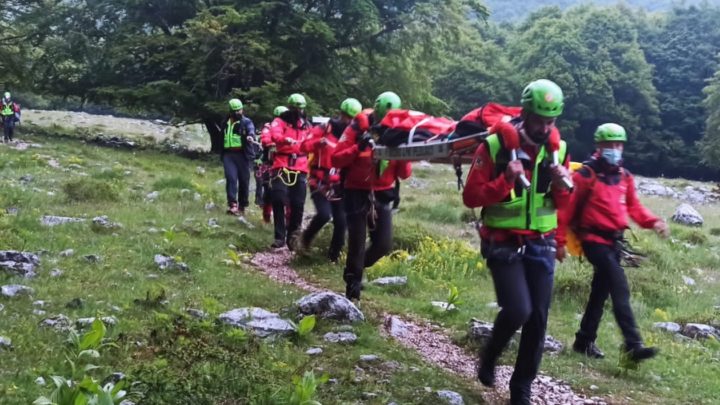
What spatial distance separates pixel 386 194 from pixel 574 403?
3.21m

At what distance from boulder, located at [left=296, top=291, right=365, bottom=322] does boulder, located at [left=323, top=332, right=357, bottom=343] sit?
1.50ft

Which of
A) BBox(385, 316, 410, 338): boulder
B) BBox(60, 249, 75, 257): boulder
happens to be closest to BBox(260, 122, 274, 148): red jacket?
BBox(60, 249, 75, 257): boulder

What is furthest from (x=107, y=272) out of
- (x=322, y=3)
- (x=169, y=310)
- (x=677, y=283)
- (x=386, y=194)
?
(x=322, y=3)

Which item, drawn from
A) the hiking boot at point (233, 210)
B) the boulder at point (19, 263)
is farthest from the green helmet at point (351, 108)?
the hiking boot at point (233, 210)

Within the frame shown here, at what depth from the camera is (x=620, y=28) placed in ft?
238

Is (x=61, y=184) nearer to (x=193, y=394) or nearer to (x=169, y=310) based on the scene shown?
(x=169, y=310)

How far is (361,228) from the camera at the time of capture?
8367 mm

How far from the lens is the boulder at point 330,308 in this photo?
24.5 ft

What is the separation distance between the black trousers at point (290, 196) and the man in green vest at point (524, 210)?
21.5 ft

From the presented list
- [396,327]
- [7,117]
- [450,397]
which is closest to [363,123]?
[396,327]

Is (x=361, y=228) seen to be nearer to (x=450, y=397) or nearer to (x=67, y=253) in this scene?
(x=450, y=397)

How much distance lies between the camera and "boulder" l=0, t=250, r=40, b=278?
7.68 m

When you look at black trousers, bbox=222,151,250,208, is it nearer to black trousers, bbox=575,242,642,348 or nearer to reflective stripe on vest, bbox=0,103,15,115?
black trousers, bbox=575,242,642,348

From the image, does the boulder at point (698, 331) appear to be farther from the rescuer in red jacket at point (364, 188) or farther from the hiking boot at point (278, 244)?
the hiking boot at point (278, 244)
